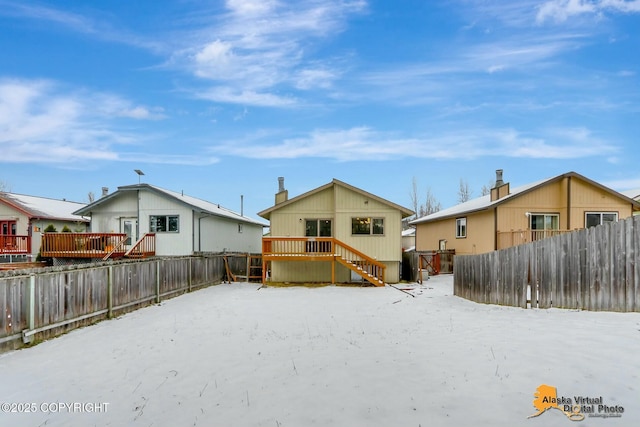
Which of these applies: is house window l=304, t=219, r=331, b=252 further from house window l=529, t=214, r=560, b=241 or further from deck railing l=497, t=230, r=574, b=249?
house window l=529, t=214, r=560, b=241

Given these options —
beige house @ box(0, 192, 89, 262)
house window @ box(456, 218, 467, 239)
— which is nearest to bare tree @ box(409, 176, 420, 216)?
house window @ box(456, 218, 467, 239)

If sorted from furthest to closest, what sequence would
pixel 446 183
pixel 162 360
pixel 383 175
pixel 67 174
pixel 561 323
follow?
pixel 446 183
pixel 383 175
pixel 67 174
pixel 561 323
pixel 162 360

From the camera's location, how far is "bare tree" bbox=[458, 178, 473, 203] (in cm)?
5806

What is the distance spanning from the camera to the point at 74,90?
22.4 meters

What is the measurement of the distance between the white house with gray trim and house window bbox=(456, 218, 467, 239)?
1606 centimetres

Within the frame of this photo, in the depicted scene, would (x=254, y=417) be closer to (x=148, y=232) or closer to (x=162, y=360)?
(x=162, y=360)

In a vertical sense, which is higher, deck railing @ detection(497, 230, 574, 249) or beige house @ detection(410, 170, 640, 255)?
beige house @ detection(410, 170, 640, 255)

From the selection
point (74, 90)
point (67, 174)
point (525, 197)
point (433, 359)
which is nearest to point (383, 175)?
point (525, 197)

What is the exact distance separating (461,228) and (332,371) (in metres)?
20.8

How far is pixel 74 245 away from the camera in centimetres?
2095

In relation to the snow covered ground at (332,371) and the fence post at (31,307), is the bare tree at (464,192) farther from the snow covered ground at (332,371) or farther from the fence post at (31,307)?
the fence post at (31,307)

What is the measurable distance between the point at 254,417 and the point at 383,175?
44049 millimetres

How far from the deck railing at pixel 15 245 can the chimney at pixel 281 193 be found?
17.9 m

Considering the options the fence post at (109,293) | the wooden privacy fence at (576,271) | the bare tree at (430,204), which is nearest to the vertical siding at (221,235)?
the fence post at (109,293)
